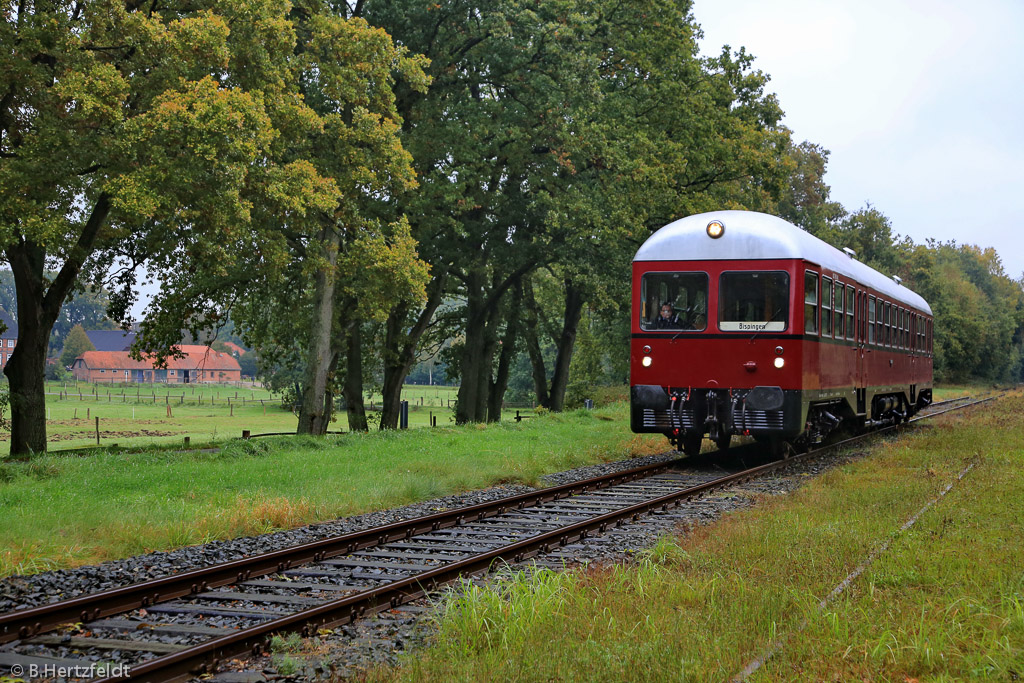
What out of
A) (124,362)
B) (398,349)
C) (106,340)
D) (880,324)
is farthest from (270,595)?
(106,340)

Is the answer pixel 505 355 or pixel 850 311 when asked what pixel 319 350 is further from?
pixel 505 355

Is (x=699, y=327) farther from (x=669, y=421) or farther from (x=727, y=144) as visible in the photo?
(x=727, y=144)

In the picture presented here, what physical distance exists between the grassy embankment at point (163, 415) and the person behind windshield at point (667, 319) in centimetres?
2253

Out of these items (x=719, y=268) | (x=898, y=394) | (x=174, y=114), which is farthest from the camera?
(x=898, y=394)

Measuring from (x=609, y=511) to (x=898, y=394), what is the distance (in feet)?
50.1

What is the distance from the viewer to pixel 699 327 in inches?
600

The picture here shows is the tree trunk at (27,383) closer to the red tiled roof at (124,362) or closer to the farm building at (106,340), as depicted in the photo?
the red tiled roof at (124,362)

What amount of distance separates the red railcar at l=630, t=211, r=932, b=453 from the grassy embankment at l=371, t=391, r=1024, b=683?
14.8ft

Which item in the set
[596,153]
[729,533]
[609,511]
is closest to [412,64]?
[596,153]

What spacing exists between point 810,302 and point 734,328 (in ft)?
4.18

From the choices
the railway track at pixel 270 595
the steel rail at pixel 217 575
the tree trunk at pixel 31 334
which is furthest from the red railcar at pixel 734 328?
the tree trunk at pixel 31 334

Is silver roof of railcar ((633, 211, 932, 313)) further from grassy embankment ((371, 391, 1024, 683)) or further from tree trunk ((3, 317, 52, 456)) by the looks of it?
tree trunk ((3, 317, 52, 456))

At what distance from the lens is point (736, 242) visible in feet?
49.4

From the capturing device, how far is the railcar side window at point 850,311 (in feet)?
56.9
